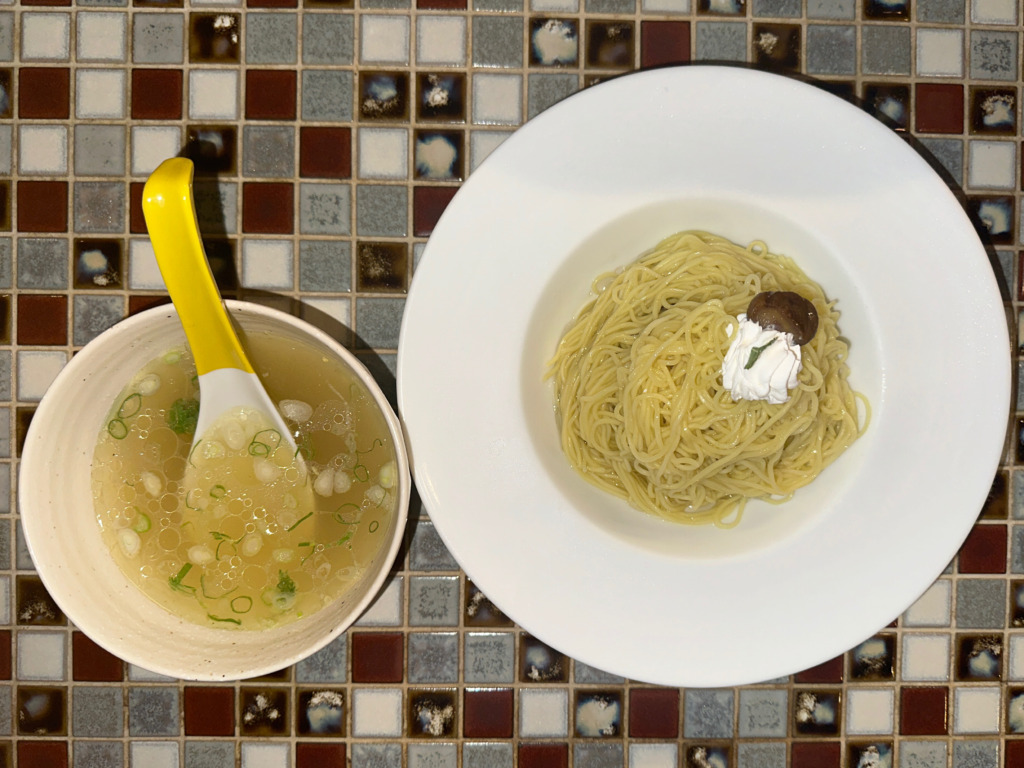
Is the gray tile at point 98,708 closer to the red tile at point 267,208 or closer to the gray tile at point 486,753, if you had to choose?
the gray tile at point 486,753

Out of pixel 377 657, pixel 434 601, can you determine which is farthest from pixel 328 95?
pixel 377 657

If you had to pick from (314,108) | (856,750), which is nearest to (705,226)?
(314,108)

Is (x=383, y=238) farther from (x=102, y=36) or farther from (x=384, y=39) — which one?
(x=102, y=36)

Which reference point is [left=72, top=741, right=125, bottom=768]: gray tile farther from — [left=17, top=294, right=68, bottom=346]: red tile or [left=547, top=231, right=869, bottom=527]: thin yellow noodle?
[left=547, top=231, right=869, bottom=527]: thin yellow noodle

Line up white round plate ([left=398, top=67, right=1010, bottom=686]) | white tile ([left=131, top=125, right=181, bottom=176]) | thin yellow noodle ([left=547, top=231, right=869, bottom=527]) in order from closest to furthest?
white round plate ([left=398, top=67, right=1010, bottom=686]), thin yellow noodle ([left=547, top=231, right=869, bottom=527]), white tile ([left=131, top=125, right=181, bottom=176])

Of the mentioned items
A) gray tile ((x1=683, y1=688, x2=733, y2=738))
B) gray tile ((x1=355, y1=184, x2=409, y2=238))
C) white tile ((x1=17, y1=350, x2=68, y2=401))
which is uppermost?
gray tile ((x1=355, y1=184, x2=409, y2=238))

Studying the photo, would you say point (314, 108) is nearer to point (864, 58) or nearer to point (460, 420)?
point (460, 420)

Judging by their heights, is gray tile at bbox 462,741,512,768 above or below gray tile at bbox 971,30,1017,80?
below

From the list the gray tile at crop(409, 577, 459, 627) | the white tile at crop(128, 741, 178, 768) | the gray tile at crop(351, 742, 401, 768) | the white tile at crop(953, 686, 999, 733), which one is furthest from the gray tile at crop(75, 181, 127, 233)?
the white tile at crop(953, 686, 999, 733)
